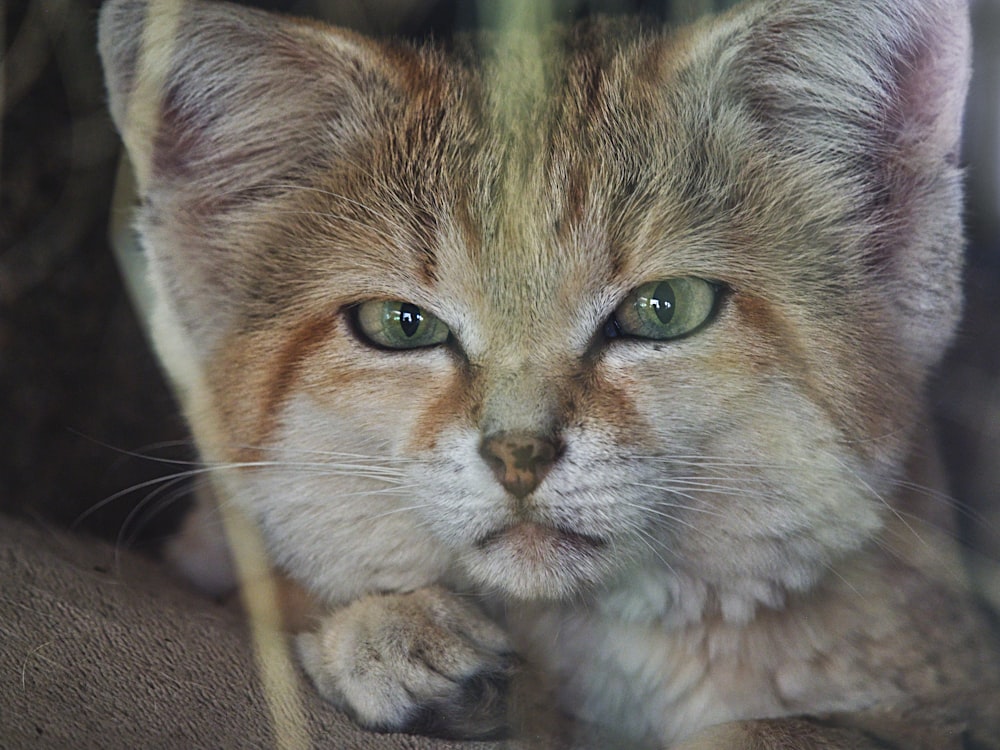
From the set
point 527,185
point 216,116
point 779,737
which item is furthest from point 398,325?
point 779,737

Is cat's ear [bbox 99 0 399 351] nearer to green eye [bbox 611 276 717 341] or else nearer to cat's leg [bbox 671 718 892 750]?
green eye [bbox 611 276 717 341]

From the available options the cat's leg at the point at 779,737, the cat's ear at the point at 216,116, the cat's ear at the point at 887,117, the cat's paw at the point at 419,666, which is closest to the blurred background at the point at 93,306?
the cat's ear at the point at 887,117

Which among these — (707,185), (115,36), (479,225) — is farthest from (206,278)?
(707,185)

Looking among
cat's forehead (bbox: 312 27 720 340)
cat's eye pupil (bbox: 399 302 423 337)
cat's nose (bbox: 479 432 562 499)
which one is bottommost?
cat's nose (bbox: 479 432 562 499)

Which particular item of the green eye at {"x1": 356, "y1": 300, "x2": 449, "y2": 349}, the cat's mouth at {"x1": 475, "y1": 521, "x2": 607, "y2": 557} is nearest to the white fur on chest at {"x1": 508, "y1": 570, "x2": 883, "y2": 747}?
the cat's mouth at {"x1": 475, "y1": 521, "x2": 607, "y2": 557}

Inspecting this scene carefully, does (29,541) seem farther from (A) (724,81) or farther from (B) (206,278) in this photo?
(A) (724,81)

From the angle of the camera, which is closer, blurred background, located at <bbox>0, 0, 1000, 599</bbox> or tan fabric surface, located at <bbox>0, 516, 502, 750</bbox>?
tan fabric surface, located at <bbox>0, 516, 502, 750</bbox>

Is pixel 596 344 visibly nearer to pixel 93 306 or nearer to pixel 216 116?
pixel 216 116
